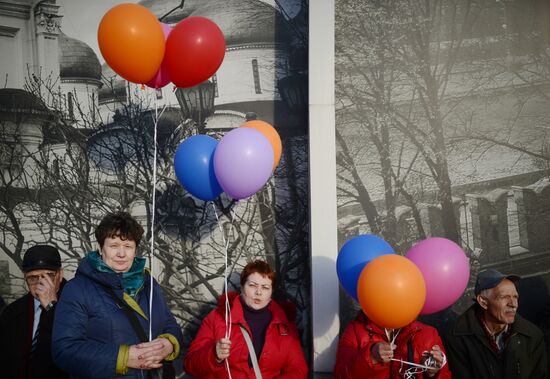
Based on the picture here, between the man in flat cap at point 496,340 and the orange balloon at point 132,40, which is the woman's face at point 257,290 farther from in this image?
the orange balloon at point 132,40

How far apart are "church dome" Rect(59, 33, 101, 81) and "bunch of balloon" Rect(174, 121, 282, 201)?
212 cm

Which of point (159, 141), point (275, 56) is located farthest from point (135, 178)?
point (275, 56)

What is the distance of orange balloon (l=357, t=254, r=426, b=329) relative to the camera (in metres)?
2.72

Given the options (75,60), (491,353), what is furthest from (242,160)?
(75,60)

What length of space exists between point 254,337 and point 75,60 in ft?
10.4

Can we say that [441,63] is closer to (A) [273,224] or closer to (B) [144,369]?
(A) [273,224]

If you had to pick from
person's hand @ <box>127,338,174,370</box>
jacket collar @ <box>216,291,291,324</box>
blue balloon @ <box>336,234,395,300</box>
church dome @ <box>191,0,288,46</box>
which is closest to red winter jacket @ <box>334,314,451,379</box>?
blue balloon @ <box>336,234,395,300</box>

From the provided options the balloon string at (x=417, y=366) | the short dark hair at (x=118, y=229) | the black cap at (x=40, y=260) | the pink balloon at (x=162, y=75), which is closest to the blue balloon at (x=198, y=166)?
the pink balloon at (x=162, y=75)

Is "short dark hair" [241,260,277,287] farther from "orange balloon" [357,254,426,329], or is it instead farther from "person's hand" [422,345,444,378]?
"person's hand" [422,345,444,378]

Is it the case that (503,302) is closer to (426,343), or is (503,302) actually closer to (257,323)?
(426,343)

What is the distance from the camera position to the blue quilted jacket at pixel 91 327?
107 inches

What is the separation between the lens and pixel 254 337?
3.43 meters

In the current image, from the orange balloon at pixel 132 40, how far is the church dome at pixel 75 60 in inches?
80.0

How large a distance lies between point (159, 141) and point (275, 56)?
1.30m
